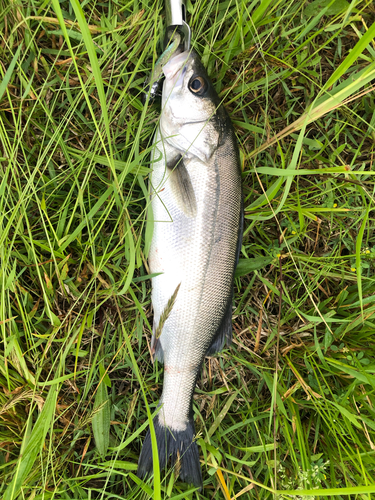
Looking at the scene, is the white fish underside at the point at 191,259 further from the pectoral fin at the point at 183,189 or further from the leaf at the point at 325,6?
the leaf at the point at 325,6

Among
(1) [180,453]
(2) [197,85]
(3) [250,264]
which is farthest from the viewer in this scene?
(3) [250,264]

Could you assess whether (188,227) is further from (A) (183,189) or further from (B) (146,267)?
(B) (146,267)

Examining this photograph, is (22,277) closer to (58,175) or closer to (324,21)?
(58,175)

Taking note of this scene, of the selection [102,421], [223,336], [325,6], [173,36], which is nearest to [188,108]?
[173,36]

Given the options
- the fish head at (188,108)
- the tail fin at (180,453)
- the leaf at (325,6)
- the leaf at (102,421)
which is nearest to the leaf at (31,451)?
the leaf at (102,421)

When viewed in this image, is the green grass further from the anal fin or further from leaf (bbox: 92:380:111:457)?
the anal fin

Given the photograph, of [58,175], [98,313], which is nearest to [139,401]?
[98,313]

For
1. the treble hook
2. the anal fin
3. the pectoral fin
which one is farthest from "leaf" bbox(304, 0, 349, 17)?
the anal fin
